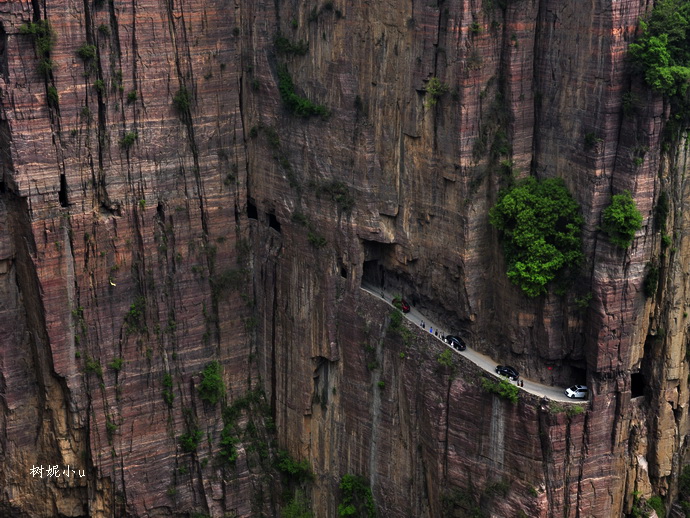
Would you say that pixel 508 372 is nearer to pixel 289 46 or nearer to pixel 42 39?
pixel 289 46

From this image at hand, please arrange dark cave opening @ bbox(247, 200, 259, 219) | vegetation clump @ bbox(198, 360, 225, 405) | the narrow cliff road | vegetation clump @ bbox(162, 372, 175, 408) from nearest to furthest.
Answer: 1. the narrow cliff road
2. vegetation clump @ bbox(162, 372, 175, 408)
3. vegetation clump @ bbox(198, 360, 225, 405)
4. dark cave opening @ bbox(247, 200, 259, 219)

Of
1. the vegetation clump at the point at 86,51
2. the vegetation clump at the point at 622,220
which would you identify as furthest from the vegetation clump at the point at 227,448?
the vegetation clump at the point at 622,220

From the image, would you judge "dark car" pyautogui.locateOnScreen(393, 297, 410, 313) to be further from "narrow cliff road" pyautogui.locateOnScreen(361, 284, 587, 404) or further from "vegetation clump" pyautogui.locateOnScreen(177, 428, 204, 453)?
"vegetation clump" pyautogui.locateOnScreen(177, 428, 204, 453)

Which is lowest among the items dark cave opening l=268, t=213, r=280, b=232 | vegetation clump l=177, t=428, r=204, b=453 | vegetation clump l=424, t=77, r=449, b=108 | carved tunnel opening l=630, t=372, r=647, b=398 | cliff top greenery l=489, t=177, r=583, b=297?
vegetation clump l=177, t=428, r=204, b=453

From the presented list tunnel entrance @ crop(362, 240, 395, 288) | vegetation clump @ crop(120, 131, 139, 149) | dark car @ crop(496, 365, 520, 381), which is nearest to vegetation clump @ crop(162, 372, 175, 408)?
tunnel entrance @ crop(362, 240, 395, 288)

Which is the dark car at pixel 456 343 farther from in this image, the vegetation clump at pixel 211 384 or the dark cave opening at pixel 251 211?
the dark cave opening at pixel 251 211

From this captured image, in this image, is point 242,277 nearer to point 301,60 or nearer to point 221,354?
point 221,354
